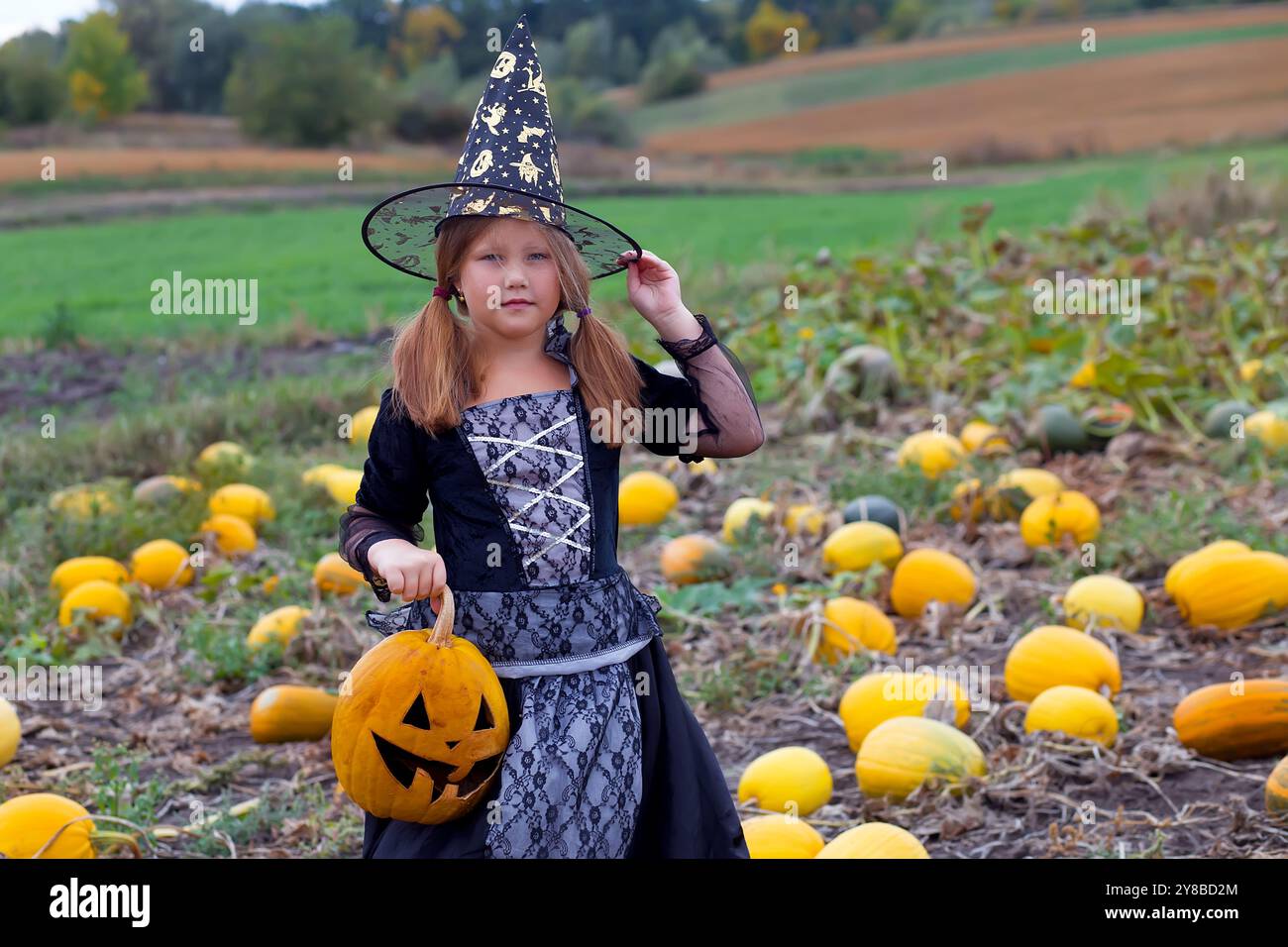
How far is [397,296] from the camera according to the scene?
1147 cm

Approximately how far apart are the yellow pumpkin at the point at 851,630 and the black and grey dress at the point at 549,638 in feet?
5.44

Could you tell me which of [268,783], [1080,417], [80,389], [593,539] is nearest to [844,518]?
[1080,417]

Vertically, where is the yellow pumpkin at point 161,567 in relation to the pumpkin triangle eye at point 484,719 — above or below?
below

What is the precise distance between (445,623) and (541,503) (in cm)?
29

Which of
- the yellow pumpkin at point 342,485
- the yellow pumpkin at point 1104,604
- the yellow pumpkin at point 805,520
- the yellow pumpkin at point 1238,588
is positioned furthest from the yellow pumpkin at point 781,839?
the yellow pumpkin at point 342,485

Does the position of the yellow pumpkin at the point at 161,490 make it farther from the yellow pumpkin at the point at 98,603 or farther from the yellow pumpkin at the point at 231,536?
the yellow pumpkin at the point at 98,603

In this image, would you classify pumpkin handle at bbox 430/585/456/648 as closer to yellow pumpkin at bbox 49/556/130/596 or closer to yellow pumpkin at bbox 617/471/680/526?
yellow pumpkin at bbox 49/556/130/596

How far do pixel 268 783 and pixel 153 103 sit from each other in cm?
1752

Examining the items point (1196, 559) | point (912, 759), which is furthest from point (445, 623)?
point (1196, 559)

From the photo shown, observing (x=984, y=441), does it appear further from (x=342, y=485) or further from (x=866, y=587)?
(x=342, y=485)

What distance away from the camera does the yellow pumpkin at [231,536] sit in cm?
534

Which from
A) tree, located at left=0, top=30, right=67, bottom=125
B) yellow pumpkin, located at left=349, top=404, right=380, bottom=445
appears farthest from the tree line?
yellow pumpkin, located at left=349, top=404, right=380, bottom=445

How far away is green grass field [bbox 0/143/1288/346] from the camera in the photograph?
10.1m
